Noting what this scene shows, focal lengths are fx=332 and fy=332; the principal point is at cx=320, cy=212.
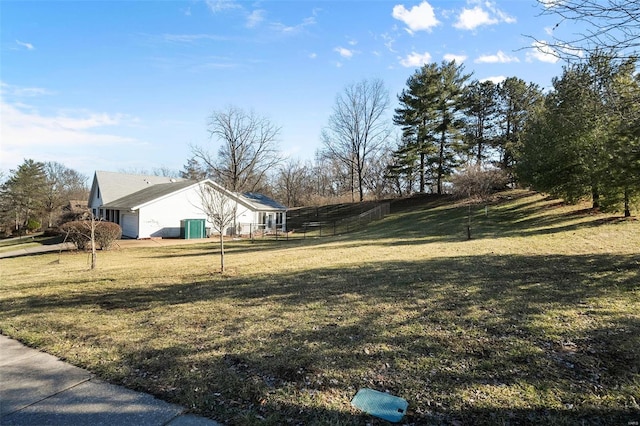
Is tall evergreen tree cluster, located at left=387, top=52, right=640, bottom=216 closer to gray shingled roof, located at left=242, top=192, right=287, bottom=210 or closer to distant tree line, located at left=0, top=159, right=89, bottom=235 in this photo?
gray shingled roof, located at left=242, top=192, right=287, bottom=210

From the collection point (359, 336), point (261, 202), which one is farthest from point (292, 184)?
point (359, 336)

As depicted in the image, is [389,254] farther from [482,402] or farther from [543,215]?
[543,215]

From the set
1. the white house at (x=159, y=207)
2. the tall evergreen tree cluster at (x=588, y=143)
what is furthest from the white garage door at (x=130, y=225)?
the tall evergreen tree cluster at (x=588, y=143)

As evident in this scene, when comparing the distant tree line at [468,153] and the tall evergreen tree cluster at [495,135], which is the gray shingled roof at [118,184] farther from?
the tall evergreen tree cluster at [495,135]

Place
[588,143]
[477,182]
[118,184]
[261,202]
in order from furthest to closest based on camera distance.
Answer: [261,202], [118,184], [477,182], [588,143]

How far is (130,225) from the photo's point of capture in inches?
982

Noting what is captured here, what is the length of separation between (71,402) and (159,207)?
24.3 meters

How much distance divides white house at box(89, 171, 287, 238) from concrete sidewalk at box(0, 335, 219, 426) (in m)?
16.7

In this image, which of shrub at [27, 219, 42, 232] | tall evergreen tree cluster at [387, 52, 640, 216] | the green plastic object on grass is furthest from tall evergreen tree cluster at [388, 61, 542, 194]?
shrub at [27, 219, 42, 232]

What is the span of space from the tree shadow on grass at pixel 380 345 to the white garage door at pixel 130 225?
62.3 feet

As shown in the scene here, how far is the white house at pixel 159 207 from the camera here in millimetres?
24484

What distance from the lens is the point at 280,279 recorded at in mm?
7934

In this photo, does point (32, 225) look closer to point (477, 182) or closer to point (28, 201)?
point (28, 201)

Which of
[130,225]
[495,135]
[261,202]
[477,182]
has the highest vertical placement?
[495,135]
